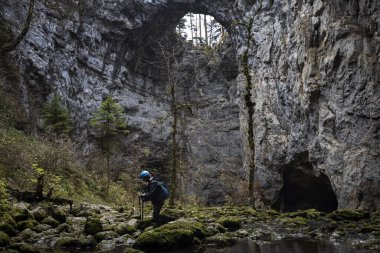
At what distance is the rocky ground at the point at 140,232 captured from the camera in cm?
979

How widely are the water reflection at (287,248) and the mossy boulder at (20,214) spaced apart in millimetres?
5856

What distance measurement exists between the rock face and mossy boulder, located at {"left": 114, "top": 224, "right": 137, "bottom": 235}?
958 cm

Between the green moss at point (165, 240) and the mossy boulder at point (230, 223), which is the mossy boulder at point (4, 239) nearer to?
the green moss at point (165, 240)

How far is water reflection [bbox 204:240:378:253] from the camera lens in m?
9.45

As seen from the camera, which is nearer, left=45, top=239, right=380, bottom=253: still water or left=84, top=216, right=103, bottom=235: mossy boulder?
left=45, top=239, right=380, bottom=253: still water

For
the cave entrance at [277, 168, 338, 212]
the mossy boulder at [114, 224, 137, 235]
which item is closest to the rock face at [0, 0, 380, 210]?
the cave entrance at [277, 168, 338, 212]

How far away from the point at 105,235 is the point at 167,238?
2332 millimetres

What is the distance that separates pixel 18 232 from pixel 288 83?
22.2 m

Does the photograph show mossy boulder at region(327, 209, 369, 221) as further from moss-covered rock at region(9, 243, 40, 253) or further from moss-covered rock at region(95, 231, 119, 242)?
moss-covered rock at region(9, 243, 40, 253)

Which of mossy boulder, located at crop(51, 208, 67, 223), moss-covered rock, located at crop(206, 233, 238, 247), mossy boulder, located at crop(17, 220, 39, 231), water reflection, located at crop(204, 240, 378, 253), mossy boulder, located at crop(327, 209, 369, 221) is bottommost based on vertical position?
water reflection, located at crop(204, 240, 378, 253)

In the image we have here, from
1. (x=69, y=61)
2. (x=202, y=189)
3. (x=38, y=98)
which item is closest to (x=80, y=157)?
(x=38, y=98)

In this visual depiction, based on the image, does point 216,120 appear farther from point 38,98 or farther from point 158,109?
point 38,98

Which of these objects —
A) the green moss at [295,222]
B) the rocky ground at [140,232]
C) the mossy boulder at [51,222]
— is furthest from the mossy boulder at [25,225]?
the green moss at [295,222]

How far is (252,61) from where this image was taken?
3484 centimetres
